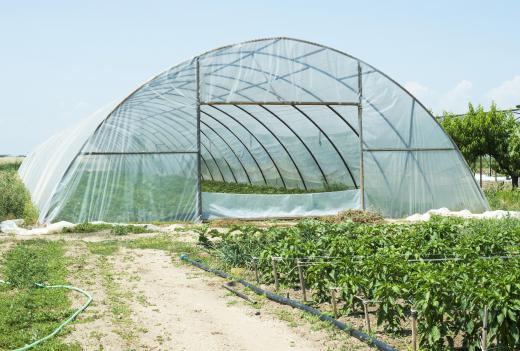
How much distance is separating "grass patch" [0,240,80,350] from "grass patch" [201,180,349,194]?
1092 cm

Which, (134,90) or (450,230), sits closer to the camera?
(450,230)

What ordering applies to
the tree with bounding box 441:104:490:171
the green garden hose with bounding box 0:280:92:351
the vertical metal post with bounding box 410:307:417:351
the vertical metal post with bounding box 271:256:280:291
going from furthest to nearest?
the tree with bounding box 441:104:490:171, the vertical metal post with bounding box 271:256:280:291, the green garden hose with bounding box 0:280:92:351, the vertical metal post with bounding box 410:307:417:351

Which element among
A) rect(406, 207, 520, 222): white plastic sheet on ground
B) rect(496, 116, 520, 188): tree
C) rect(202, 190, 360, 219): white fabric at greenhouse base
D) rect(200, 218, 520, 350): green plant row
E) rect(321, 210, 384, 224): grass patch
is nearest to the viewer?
rect(200, 218, 520, 350): green plant row

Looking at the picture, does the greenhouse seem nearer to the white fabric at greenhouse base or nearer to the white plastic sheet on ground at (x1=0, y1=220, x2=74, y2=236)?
the white fabric at greenhouse base

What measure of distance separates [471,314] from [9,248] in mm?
9642

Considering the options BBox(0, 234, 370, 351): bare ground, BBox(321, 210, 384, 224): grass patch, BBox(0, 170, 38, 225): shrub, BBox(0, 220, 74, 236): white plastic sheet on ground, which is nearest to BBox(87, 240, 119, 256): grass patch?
BBox(0, 234, 370, 351): bare ground

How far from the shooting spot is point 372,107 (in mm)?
18203

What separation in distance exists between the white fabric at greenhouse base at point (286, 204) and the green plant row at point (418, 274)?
7626 mm

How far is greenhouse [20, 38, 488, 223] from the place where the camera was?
640 inches

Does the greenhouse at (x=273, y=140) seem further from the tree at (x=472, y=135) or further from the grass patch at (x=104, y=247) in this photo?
the tree at (x=472, y=135)

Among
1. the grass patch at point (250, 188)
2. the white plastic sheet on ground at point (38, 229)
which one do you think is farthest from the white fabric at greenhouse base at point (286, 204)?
the white plastic sheet on ground at point (38, 229)

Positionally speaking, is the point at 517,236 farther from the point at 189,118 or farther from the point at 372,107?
the point at 189,118

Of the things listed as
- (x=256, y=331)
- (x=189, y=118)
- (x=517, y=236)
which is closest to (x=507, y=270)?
(x=256, y=331)

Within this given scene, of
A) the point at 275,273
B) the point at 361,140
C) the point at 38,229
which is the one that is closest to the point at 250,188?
the point at 361,140
